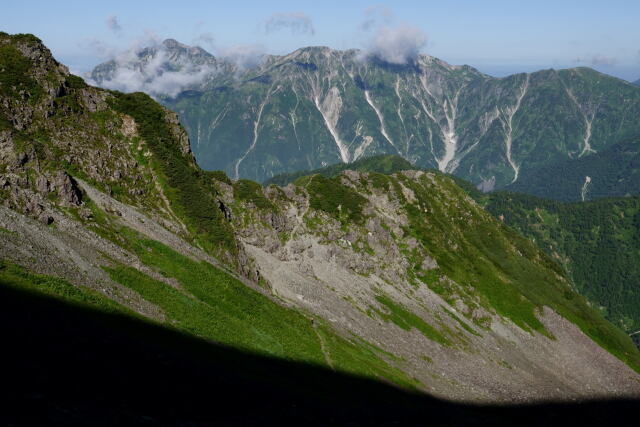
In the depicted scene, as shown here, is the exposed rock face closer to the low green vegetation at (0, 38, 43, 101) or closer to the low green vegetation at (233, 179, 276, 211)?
the low green vegetation at (233, 179, 276, 211)

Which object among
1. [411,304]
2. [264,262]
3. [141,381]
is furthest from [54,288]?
[411,304]

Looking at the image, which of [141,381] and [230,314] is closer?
[141,381]

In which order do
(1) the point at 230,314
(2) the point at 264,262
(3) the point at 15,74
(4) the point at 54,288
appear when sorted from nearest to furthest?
(4) the point at 54,288
(1) the point at 230,314
(3) the point at 15,74
(2) the point at 264,262

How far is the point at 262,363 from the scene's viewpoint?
181 ft

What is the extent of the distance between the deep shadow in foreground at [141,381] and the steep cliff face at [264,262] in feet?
16.5

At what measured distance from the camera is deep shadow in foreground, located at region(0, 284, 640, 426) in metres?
26.7

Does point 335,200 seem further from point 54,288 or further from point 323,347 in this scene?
point 54,288

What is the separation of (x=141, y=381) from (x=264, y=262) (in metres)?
90.9

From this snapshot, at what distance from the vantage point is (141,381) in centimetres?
3391

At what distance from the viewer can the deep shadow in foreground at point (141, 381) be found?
87.5 feet

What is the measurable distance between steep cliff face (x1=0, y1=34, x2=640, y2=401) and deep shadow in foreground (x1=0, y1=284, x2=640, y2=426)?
503 cm

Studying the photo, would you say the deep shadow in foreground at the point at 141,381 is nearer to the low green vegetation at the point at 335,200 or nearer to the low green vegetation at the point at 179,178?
the low green vegetation at the point at 179,178

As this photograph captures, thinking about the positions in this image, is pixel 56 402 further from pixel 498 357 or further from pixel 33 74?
pixel 498 357

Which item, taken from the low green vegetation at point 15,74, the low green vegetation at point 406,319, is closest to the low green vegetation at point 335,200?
the low green vegetation at point 406,319
